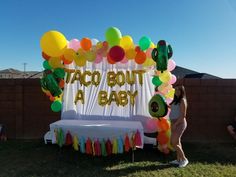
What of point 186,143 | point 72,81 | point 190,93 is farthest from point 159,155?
point 72,81

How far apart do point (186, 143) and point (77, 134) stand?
10.1ft

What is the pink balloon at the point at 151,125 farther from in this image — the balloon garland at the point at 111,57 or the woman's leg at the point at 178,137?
the woman's leg at the point at 178,137

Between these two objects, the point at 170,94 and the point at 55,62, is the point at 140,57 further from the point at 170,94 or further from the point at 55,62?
the point at 55,62

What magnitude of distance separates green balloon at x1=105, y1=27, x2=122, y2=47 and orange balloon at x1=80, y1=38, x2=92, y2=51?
44cm

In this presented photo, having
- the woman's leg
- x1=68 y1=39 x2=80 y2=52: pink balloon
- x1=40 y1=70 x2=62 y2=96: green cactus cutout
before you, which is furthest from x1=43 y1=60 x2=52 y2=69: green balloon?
the woman's leg

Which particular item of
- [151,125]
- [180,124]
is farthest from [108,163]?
[180,124]

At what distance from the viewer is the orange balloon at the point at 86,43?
6520 mm

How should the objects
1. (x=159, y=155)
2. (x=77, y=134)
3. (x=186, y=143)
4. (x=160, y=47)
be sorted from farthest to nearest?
(x=186, y=143) → (x=159, y=155) → (x=77, y=134) → (x=160, y=47)

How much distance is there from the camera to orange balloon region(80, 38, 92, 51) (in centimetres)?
652

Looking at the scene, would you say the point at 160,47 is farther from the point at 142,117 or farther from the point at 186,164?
the point at 186,164

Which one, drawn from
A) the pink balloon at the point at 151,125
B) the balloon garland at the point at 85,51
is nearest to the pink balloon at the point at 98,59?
the balloon garland at the point at 85,51

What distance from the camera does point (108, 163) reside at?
6344 millimetres

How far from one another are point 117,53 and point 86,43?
28.4 inches

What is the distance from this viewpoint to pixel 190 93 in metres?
8.10
